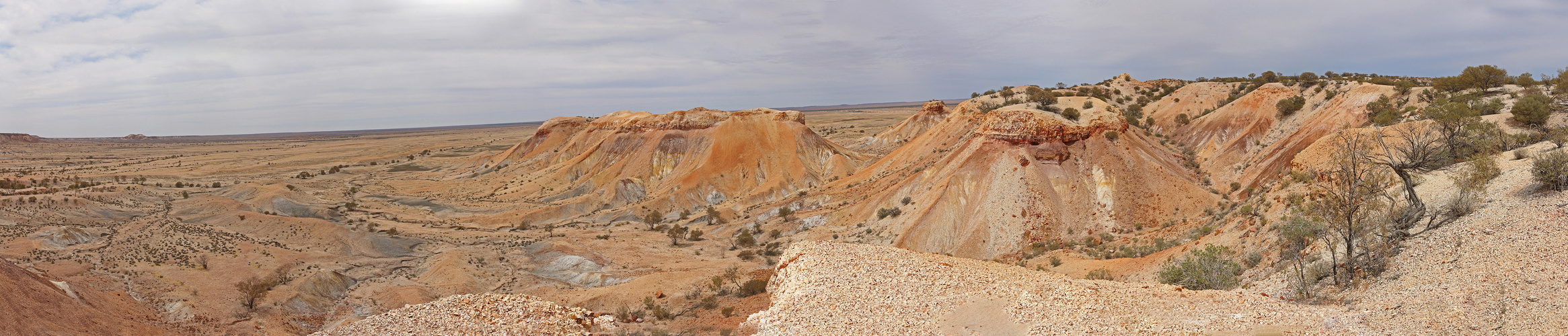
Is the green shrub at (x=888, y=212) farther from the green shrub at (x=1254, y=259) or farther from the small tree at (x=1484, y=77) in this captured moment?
the small tree at (x=1484, y=77)

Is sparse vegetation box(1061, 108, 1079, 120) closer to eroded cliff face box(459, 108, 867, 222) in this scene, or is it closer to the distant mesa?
eroded cliff face box(459, 108, 867, 222)

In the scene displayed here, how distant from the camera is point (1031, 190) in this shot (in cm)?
3356

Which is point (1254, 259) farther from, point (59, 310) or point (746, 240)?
point (59, 310)

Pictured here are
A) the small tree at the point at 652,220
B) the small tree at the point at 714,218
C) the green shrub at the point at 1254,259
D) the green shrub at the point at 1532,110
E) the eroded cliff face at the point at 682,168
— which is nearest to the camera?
the green shrub at the point at 1254,259

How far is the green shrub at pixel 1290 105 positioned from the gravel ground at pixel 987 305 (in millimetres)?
33354

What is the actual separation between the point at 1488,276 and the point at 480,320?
20.9 meters

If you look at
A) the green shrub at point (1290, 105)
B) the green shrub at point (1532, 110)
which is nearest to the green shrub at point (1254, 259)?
the green shrub at point (1532, 110)

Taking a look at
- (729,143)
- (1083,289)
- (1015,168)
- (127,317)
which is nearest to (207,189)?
(729,143)

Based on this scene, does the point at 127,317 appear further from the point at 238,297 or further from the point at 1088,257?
the point at 1088,257

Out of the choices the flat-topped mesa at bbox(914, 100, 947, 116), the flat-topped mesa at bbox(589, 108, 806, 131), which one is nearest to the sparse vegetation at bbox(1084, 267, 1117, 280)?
the flat-topped mesa at bbox(589, 108, 806, 131)

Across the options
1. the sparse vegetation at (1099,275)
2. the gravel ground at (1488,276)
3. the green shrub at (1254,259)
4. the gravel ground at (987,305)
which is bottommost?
the sparse vegetation at (1099,275)

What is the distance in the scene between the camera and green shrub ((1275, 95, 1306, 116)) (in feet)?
131

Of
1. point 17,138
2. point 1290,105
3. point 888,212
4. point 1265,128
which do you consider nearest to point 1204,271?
point 888,212

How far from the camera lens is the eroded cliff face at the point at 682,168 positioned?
188ft
